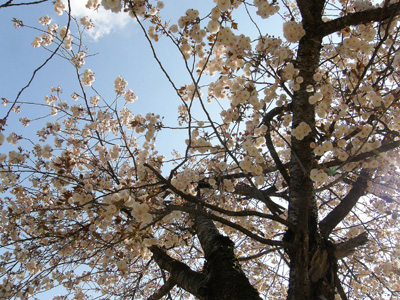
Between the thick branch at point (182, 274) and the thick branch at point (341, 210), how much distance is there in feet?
4.33

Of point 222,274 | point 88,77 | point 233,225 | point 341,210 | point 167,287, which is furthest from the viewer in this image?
point 88,77

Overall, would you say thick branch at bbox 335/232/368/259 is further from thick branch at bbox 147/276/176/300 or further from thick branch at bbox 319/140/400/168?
thick branch at bbox 147/276/176/300

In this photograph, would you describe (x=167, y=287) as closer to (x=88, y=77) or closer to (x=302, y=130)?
(x=302, y=130)

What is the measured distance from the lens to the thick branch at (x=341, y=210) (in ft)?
9.45

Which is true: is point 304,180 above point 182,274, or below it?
above

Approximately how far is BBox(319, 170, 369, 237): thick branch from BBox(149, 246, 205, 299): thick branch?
4.33ft

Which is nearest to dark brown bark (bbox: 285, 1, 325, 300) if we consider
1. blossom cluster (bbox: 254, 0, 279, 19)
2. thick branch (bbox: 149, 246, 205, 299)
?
blossom cluster (bbox: 254, 0, 279, 19)

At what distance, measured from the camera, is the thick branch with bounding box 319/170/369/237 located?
288 centimetres

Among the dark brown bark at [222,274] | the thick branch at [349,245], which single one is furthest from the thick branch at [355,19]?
the dark brown bark at [222,274]

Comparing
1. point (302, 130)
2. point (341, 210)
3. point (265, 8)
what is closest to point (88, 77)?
point (265, 8)

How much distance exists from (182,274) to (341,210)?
1852mm

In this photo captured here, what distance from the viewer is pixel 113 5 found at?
8.35ft

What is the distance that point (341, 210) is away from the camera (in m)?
3.03

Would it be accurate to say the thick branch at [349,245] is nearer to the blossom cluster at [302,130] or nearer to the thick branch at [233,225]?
the thick branch at [233,225]
